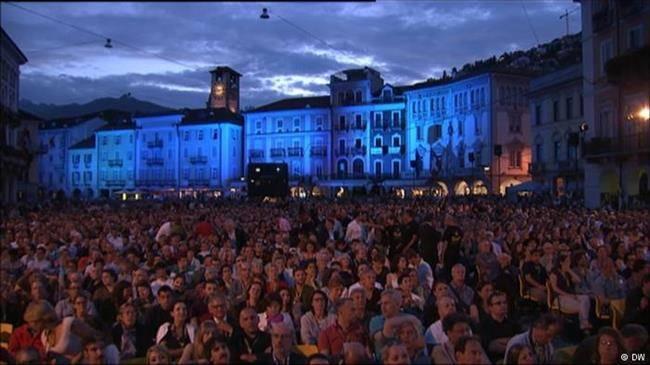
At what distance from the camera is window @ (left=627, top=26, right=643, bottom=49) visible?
3809 cm

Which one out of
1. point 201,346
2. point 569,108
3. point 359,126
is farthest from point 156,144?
point 201,346

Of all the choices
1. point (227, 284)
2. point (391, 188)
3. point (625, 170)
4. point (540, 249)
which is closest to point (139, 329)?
point (227, 284)

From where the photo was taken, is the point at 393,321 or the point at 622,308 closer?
the point at 393,321

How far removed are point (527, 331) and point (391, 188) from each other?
70.5 meters

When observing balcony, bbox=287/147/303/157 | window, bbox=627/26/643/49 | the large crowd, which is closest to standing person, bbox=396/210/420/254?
the large crowd

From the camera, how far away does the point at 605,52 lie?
41094mm

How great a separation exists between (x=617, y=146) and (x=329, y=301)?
33894mm

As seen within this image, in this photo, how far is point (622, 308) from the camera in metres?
9.39

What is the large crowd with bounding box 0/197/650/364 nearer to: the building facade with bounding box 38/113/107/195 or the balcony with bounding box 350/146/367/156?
the balcony with bounding box 350/146/367/156

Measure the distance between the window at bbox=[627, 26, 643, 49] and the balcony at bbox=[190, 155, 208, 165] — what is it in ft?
190

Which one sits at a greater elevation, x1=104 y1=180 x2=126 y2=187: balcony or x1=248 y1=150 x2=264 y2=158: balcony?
x1=248 y1=150 x2=264 y2=158: balcony

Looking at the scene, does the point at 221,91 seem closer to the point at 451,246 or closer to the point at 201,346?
the point at 451,246

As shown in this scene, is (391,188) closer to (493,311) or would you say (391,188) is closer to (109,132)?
(109,132)

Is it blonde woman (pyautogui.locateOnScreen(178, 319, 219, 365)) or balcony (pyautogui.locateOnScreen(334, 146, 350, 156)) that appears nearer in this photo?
blonde woman (pyautogui.locateOnScreen(178, 319, 219, 365))
